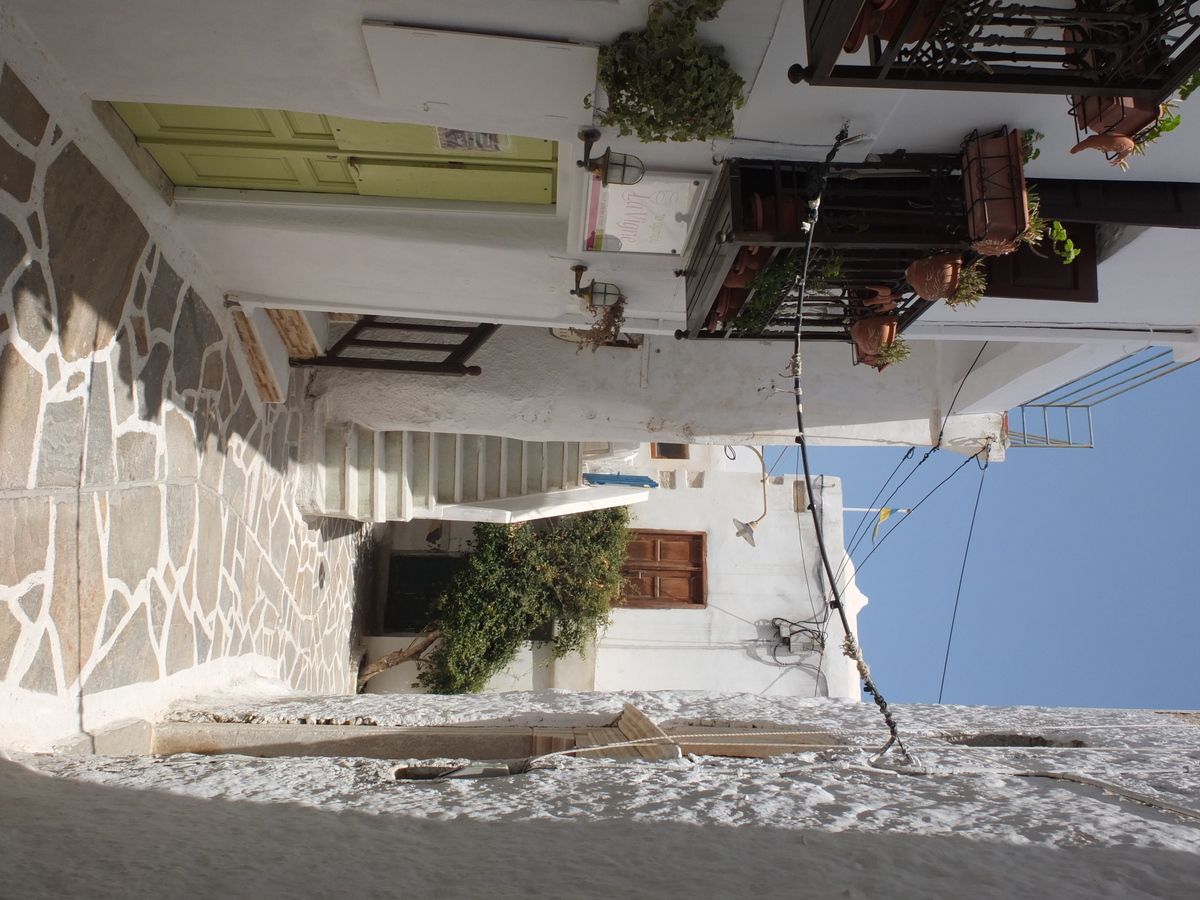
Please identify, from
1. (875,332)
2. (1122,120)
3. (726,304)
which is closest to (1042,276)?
(875,332)

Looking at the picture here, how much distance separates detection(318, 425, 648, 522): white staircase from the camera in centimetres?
748

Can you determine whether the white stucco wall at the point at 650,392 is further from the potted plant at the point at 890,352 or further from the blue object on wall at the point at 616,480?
the blue object on wall at the point at 616,480

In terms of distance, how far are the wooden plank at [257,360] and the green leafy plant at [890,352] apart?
4.18 metres

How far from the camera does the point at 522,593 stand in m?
11.2

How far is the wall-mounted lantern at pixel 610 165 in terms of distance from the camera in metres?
3.69

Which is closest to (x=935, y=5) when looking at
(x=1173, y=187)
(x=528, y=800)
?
(x=1173, y=187)

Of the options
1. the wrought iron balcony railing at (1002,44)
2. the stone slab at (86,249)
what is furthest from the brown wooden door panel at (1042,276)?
the stone slab at (86,249)

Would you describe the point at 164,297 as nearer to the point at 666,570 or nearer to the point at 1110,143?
the point at 1110,143

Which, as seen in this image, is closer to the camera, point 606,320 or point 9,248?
point 9,248

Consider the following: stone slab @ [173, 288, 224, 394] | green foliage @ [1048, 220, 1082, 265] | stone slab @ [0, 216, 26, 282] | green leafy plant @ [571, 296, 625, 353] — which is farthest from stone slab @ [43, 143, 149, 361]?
green foliage @ [1048, 220, 1082, 265]

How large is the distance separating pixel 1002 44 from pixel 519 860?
9.66 ft

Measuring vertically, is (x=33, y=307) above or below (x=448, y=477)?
above

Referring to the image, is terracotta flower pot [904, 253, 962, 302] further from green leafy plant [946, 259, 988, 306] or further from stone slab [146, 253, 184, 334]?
stone slab [146, 253, 184, 334]

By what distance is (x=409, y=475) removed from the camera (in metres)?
8.12
